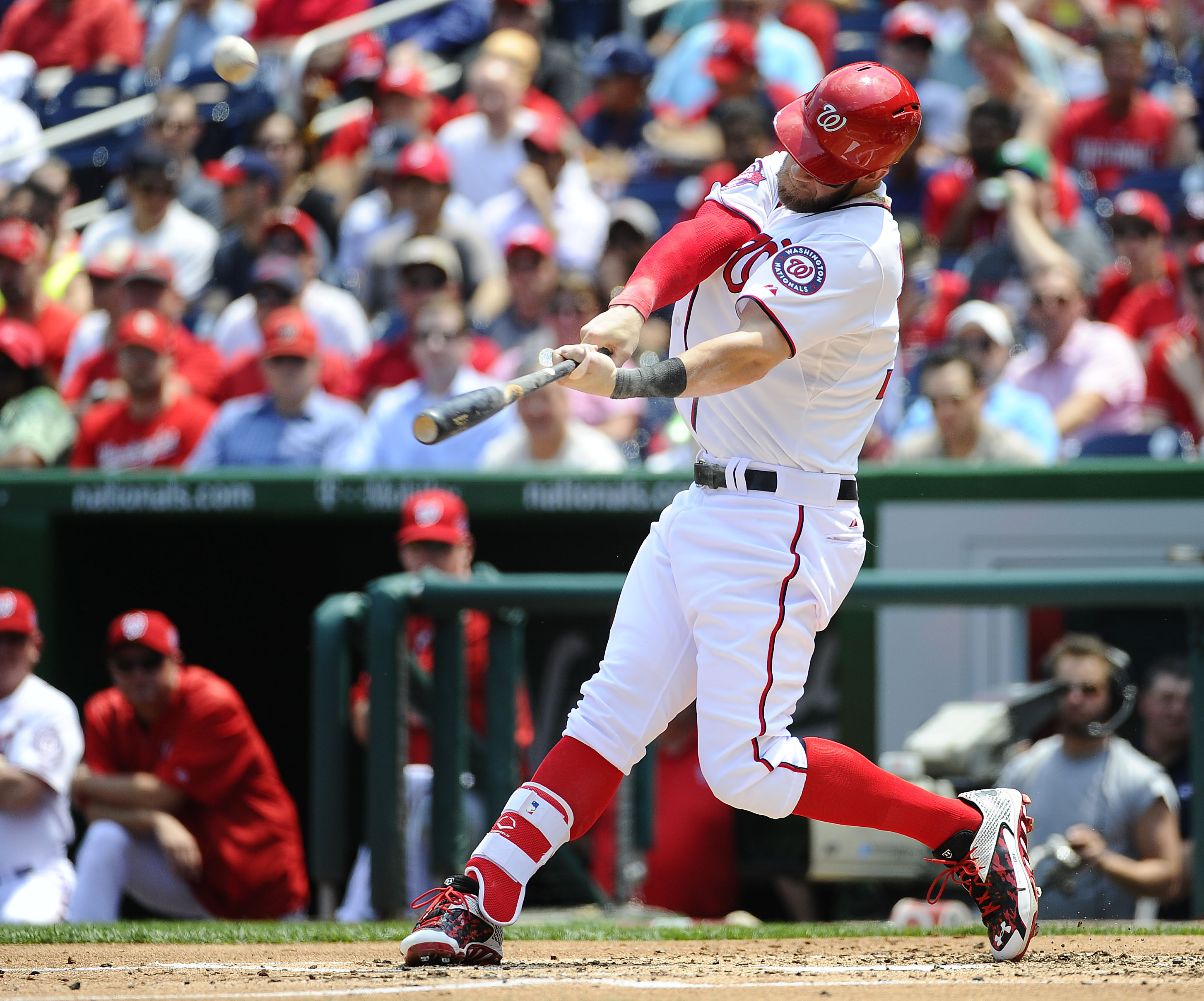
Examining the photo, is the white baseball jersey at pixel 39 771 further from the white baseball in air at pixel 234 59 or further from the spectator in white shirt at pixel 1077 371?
the spectator in white shirt at pixel 1077 371

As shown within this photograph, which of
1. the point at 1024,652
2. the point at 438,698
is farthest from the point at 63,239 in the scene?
the point at 1024,652

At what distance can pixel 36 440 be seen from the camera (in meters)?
7.09

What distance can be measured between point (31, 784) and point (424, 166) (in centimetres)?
361

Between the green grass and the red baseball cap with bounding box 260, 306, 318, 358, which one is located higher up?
the red baseball cap with bounding box 260, 306, 318, 358

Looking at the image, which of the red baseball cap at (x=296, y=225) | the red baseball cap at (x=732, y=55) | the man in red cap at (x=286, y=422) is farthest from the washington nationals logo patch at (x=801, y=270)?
the red baseball cap at (x=732, y=55)

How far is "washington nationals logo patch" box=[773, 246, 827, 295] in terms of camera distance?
126 inches

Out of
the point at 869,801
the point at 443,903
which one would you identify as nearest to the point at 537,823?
the point at 443,903

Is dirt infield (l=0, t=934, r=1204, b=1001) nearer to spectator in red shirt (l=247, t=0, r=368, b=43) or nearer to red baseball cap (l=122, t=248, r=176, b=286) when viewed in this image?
red baseball cap (l=122, t=248, r=176, b=286)

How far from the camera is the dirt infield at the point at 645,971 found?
302 cm

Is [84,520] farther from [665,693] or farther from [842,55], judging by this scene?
[842,55]

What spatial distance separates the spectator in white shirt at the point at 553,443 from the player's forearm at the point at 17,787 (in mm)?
1907

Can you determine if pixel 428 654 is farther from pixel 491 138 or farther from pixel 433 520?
pixel 491 138

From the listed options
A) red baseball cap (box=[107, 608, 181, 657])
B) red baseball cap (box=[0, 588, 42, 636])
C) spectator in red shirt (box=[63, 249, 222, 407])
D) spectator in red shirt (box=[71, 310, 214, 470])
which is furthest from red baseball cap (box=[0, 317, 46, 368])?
red baseball cap (box=[107, 608, 181, 657])

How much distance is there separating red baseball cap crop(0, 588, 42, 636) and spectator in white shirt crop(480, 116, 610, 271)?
3333 mm
